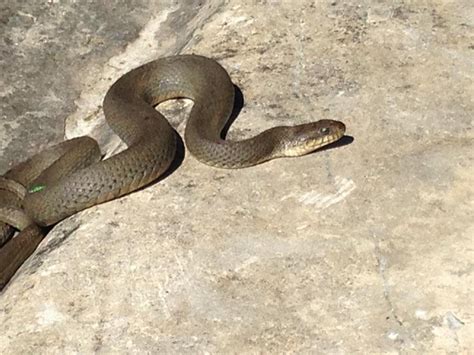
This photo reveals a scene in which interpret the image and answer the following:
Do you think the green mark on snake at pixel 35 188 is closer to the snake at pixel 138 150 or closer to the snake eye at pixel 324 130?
the snake at pixel 138 150

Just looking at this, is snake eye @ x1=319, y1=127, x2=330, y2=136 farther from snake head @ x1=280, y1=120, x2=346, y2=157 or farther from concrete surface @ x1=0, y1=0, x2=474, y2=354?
concrete surface @ x1=0, y1=0, x2=474, y2=354

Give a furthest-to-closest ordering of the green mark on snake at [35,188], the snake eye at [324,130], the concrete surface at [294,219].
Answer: the green mark on snake at [35,188], the snake eye at [324,130], the concrete surface at [294,219]

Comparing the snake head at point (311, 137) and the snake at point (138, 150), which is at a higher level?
the snake at point (138, 150)

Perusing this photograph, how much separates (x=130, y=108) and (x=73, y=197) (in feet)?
4.24

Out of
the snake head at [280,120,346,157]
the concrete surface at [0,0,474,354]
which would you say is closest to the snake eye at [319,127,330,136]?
the snake head at [280,120,346,157]

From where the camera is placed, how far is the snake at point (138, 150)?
758cm

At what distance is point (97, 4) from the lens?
1080 centimetres

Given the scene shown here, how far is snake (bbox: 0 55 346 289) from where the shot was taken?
7582mm

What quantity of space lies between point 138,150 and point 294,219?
1.54 metres

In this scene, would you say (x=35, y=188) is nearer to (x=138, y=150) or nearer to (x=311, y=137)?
(x=138, y=150)

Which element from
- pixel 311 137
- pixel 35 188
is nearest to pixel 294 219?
pixel 311 137

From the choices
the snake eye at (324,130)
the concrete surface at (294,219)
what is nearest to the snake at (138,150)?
the snake eye at (324,130)

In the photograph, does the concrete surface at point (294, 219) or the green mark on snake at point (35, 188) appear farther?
the green mark on snake at point (35, 188)

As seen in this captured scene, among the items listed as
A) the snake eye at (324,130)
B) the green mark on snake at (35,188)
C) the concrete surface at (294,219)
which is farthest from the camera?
the green mark on snake at (35,188)
